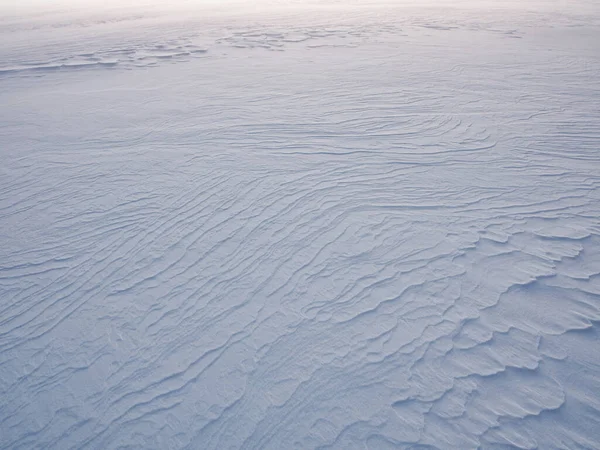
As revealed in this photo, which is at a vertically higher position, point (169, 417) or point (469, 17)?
point (469, 17)

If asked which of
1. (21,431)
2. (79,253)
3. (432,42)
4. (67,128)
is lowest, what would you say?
(21,431)

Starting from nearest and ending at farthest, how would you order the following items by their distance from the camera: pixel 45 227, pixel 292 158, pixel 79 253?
pixel 79 253 < pixel 45 227 < pixel 292 158

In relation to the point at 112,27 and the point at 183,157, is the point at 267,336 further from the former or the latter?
the point at 112,27

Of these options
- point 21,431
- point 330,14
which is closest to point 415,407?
Result: point 21,431

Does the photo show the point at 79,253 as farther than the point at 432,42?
No

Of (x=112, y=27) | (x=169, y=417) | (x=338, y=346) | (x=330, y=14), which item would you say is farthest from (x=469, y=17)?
(x=169, y=417)

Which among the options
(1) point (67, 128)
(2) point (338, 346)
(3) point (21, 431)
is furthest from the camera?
(1) point (67, 128)

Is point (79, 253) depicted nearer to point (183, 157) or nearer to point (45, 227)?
point (45, 227)
